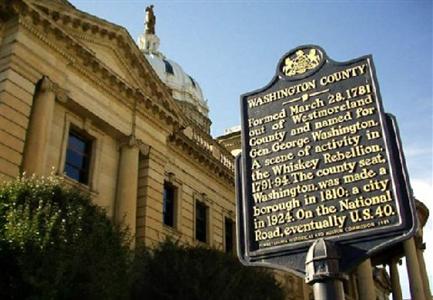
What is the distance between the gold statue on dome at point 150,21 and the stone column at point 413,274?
38.1m

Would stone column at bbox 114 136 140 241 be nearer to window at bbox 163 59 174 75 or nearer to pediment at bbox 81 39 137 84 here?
pediment at bbox 81 39 137 84

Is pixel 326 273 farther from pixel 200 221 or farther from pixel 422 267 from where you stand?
pixel 422 267

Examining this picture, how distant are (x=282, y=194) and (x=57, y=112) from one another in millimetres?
12511

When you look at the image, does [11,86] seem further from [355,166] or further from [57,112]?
[355,166]

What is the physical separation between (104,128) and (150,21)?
43277 millimetres

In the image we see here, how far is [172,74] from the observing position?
6462 centimetres

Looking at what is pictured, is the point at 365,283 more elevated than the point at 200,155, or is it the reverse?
the point at 200,155

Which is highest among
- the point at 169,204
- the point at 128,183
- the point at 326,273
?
the point at 169,204

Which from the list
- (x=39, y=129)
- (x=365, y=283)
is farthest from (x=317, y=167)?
(x=365, y=283)

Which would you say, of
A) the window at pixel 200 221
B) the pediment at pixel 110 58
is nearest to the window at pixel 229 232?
the window at pixel 200 221

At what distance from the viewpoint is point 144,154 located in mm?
20844

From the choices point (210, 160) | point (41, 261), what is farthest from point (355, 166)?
point (210, 160)

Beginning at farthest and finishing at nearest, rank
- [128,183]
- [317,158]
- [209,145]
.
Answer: [209,145]
[128,183]
[317,158]

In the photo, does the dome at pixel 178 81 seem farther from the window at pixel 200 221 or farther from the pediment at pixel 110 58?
the pediment at pixel 110 58
